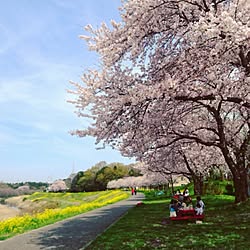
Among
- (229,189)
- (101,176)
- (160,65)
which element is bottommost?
(229,189)

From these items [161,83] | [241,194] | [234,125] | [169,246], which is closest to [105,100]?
[161,83]

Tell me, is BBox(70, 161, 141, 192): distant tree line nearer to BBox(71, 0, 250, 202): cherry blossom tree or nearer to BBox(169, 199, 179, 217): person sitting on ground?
BBox(169, 199, 179, 217): person sitting on ground

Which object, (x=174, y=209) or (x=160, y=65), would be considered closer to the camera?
(x=160, y=65)

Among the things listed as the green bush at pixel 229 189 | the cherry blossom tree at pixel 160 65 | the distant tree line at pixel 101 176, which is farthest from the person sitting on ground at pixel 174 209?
the distant tree line at pixel 101 176

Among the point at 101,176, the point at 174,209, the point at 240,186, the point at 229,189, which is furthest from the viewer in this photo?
the point at 101,176

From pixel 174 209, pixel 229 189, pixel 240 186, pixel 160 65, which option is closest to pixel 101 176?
pixel 229 189

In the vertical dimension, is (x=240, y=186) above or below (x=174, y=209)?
above

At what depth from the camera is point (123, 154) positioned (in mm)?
17797

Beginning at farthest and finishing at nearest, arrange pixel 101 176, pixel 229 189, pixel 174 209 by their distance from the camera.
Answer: pixel 101 176 < pixel 229 189 < pixel 174 209

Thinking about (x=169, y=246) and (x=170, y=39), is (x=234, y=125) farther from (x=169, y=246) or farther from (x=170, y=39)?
(x=169, y=246)

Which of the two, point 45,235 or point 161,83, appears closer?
point 161,83

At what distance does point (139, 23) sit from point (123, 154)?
30.0ft

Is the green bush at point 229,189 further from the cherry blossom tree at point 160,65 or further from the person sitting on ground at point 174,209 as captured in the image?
the cherry blossom tree at point 160,65

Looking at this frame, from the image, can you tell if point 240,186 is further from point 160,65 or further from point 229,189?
point 229,189
